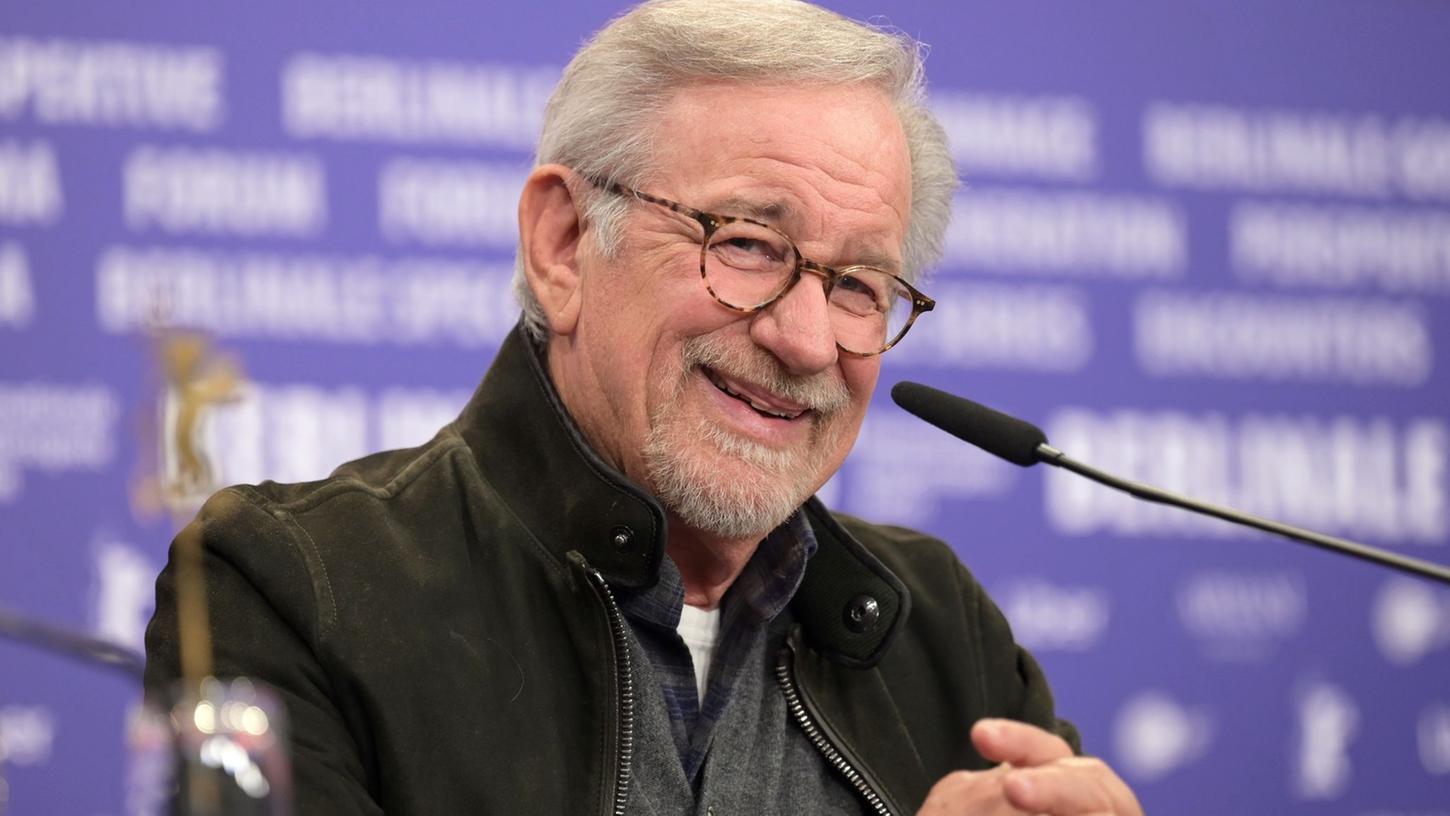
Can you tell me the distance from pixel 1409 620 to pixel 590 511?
7.35 feet

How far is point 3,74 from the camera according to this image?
2584 mm

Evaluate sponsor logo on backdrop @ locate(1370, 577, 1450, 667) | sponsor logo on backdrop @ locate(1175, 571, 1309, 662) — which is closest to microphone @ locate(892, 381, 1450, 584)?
sponsor logo on backdrop @ locate(1175, 571, 1309, 662)

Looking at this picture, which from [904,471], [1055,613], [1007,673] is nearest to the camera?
[1007,673]

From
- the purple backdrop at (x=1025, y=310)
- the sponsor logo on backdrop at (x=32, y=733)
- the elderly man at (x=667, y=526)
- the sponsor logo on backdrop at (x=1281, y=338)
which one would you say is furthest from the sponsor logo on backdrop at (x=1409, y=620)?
the sponsor logo on backdrop at (x=32, y=733)

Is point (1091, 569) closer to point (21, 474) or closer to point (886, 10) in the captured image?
point (886, 10)

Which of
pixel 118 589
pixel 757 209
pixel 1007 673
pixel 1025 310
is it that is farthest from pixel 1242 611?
pixel 118 589

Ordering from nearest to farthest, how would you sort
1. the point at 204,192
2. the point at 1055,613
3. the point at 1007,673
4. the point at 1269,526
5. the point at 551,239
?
the point at 1269,526
the point at 551,239
the point at 1007,673
the point at 204,192
the point at 1055,613

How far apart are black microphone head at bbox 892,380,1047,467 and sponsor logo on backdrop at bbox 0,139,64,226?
Answer: 1.57 metres

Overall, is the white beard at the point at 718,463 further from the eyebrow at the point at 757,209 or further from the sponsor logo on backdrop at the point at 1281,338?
the sponsor logo on backdrop at the point at 1281,338

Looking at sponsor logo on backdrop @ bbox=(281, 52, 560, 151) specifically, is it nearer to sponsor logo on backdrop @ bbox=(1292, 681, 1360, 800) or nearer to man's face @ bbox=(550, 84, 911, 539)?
man's face @ bbox=(550, 84, 911, 539)

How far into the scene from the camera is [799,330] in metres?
1.79

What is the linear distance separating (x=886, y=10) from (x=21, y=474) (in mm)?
1698

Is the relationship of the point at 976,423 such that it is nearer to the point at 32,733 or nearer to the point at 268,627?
the point at 268,627

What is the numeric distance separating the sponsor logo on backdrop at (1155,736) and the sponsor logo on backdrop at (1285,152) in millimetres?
1011
